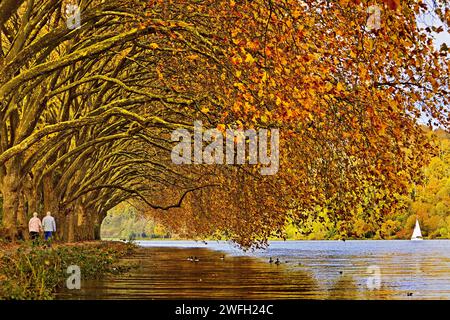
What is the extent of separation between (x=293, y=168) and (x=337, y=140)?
439 cm

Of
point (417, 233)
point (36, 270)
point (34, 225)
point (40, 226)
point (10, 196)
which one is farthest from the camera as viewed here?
point (417, 233)

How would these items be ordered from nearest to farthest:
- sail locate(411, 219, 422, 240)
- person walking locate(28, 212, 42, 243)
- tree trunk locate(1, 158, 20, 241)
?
A: 1. tree trunk locate(1, 158, 20, 241)
2. person walking locate(28, 212, 42, 243)
3. sail locate(411, 219, 422, 240)

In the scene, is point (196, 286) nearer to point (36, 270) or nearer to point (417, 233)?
point (36, 270)

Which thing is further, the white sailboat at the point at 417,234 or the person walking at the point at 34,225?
the white sailboat at the point at 417,234

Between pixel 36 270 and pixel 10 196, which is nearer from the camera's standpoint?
pixel 36 270

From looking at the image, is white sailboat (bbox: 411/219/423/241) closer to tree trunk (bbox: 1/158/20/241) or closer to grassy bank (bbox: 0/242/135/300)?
grassy bank (bbox: 0/242/135/300)

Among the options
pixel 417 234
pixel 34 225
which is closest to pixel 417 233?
pixel 417 234

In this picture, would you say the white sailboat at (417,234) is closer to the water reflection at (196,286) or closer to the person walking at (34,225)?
the water reflection at (196,286)

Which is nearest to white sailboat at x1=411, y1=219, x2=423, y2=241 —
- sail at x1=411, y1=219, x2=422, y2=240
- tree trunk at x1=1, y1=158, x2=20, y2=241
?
sail at x1=411, y1=219, x2=422, y2=240

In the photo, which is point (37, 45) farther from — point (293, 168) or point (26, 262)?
point (293, 168)

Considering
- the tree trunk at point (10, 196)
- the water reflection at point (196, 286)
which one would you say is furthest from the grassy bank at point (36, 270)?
the tree trunk at point (10, 196)

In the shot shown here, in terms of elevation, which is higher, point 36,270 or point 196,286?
point 36,270

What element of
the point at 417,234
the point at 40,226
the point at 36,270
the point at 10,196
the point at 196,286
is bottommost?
the point at 196,286

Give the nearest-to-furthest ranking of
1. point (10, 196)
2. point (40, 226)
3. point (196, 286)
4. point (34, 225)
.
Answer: point (196, 286) < point (10, 196) < point (34, 225) < point (40, 226)
